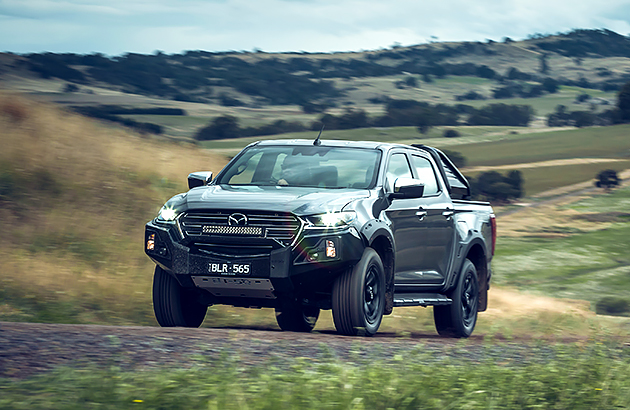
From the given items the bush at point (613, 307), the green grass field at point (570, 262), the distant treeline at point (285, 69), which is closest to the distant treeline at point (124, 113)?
the distant treeline at point (285, 69)

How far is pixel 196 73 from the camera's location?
108 meters

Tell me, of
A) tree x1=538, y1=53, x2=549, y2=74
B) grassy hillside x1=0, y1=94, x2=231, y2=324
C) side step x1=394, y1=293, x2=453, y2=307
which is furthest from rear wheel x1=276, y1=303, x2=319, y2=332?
tree x1=538, y1=53, x2=549, y2=74

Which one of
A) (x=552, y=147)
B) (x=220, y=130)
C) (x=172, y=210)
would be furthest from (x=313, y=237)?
(x=552, y=147)

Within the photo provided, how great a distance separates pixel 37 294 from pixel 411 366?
19.9 ft

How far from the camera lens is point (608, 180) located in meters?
59.7

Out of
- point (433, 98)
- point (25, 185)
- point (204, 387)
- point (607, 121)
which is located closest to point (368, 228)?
point (204, 387)

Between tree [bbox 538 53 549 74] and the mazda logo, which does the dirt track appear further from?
tree [bbox 538 53 549 74]

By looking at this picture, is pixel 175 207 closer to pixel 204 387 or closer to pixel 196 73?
pixel 204 387

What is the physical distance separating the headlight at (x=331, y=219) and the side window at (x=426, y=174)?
2124 mm

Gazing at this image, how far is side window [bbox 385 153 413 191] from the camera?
8555 millimetres

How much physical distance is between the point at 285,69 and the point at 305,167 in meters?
131

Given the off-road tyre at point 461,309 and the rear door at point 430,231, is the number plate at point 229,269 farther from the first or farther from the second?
the off-road tyre at point 461,309

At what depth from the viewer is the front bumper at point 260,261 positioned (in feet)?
23.4

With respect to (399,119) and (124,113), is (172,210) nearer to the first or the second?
(124,113)
